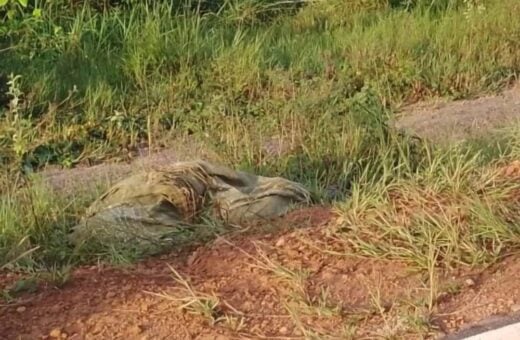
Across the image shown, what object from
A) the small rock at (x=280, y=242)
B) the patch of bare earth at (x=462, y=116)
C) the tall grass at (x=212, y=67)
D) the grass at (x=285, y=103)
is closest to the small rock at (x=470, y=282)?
the grass at (x=285, y=103)

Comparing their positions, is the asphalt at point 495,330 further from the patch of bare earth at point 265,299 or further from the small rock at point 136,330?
the small rock at point 136,330

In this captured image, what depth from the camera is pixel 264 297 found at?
355 cm

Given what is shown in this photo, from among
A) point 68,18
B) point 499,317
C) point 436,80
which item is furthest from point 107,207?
point 68,18

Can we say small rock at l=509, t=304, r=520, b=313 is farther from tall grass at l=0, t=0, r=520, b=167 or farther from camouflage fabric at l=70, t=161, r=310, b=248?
tall grass at l=0, t=0, r=520, b=167

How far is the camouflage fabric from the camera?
4457 mm

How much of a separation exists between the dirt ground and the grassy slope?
0.45ft

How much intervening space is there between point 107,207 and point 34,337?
55.1 inches

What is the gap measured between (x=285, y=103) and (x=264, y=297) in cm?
416

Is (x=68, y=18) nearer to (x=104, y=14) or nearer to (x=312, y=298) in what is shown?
(x=104, y=14)

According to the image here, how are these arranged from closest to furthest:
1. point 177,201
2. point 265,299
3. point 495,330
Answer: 1. point 495,330
2. point 265,299
3. point 177,201

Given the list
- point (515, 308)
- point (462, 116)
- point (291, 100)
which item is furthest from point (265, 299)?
point (462, 116)

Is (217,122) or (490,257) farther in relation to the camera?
(217,122)

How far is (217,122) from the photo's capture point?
7.06 m

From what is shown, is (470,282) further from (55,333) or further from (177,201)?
(177,201)
